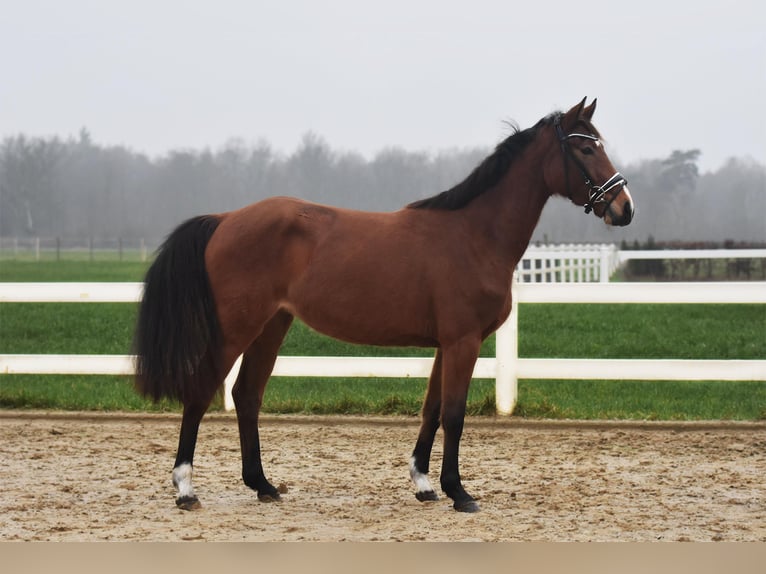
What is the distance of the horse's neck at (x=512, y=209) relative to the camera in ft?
18.2

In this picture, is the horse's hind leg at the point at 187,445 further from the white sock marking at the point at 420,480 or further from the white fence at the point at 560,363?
the white fence at the point at 560,363

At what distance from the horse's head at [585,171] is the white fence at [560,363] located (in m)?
2.47

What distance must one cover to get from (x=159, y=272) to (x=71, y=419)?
3344 millimetres

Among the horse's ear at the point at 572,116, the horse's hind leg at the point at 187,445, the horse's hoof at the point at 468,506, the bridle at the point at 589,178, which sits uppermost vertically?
the horse's ear at the point at 572,116

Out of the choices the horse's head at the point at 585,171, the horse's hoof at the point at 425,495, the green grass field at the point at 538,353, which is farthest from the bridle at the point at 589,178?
the green grass field at the point at 538,353

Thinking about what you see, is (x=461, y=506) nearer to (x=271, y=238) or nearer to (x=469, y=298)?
(x=469, y=298)

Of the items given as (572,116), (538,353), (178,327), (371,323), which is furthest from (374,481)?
(538,353)

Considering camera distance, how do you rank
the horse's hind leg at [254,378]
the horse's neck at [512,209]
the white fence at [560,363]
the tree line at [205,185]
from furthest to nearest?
the tree line at [205,185] < the white fence at [560,363] < the horse's hind leg at [254,378] < the horse's neck at [512,209]

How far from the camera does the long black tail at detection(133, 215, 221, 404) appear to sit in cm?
542

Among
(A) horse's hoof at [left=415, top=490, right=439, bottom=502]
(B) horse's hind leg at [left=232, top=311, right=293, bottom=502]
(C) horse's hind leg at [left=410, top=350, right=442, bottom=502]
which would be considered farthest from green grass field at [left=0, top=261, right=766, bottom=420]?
(A) horse's hoof at [left=415, top=490, right=439, bottom=502]

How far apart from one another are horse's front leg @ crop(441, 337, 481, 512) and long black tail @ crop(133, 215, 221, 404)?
128cm

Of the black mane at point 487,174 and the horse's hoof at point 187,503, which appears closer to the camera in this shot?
the horse's hoof at point 187,503

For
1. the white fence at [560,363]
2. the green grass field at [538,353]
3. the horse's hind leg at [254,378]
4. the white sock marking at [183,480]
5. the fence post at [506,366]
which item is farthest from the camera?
the green grass field at [538,353]

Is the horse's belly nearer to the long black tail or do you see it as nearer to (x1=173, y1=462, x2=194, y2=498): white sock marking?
the long black tail
